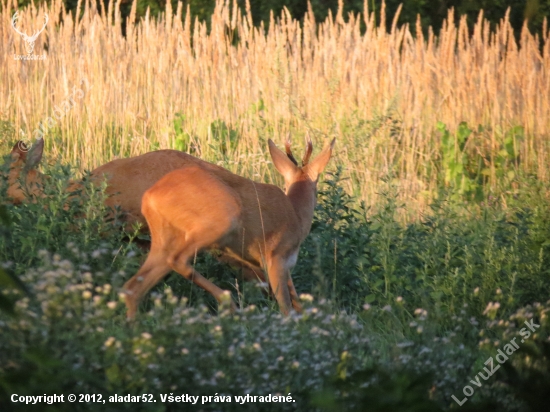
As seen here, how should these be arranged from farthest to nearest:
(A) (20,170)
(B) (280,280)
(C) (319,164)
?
(C) (319,164) < (A) (20,170) < (B) (280,280)

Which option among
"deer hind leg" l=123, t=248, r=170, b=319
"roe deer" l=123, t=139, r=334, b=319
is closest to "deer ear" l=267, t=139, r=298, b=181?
"roe deer" l=123, t=139, r=334, b=319

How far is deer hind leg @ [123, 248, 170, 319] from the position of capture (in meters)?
5.45

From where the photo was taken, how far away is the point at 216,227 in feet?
18.4

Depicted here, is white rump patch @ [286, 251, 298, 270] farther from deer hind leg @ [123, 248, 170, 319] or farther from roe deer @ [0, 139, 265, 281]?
deer hind leg @ [123, 248, 170, 319]

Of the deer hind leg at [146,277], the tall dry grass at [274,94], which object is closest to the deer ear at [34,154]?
the deer hind leg at [146,277]

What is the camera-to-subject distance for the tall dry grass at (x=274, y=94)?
10.0m

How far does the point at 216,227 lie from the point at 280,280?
0.57 meters

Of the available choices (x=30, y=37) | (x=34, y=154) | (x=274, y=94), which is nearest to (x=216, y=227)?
(x=34, y=154)

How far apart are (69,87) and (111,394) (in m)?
8.26

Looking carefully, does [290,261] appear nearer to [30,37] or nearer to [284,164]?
[284,164]

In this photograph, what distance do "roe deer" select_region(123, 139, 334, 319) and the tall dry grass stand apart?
3.40 metres

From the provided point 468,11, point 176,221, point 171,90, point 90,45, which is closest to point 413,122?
point 171,90

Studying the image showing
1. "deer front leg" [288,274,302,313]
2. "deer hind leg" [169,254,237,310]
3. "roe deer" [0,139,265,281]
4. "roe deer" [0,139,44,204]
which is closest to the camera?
"deer hind leg" [169,254,237,310]

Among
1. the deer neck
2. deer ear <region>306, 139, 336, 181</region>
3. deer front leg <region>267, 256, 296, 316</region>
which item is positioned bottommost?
deer front leg <region>267, 256, 296, 316</region>
